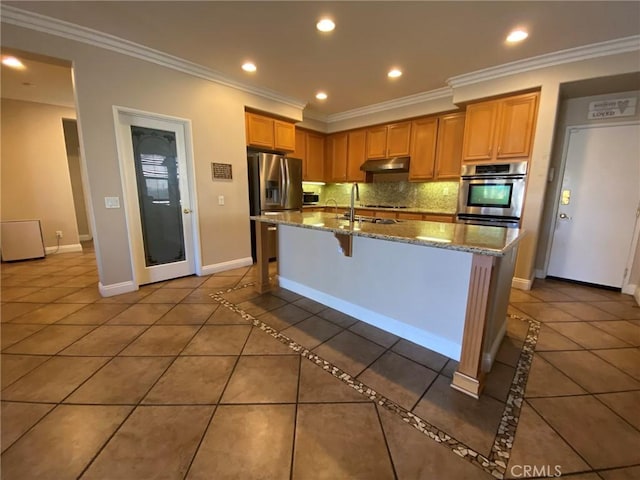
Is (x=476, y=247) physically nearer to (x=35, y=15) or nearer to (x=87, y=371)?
(x=87, y=371)

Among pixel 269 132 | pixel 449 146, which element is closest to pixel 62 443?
pixel 269 132

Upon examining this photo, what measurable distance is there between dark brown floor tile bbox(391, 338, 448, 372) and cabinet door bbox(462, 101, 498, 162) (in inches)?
110

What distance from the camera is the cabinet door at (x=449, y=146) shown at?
13.2ft

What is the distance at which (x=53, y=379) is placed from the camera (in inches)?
66.9

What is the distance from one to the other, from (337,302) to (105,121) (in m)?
3.09

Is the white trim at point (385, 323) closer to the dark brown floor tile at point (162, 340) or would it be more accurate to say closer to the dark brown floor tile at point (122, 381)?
the dark brown floor tile at point (162, 340)

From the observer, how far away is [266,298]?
2986mm

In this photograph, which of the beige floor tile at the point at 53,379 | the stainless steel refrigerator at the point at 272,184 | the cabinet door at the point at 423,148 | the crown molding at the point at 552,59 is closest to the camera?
the beige floor tile at the point at 53,379

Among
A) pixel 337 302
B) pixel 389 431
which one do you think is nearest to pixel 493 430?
pixel 389 431

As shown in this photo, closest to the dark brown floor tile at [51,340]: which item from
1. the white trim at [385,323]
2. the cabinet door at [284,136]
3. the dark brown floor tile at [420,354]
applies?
the white trim at [385,323]

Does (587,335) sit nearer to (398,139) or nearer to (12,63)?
(398,139)

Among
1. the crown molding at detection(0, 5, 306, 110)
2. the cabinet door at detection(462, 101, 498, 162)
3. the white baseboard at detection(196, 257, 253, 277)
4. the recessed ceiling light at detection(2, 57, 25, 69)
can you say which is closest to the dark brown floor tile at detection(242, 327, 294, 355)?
the white baseboard at detection(196, 257, 253, 277)

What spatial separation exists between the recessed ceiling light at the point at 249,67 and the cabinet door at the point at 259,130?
2.44 feet

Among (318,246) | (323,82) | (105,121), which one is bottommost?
(318,246)
